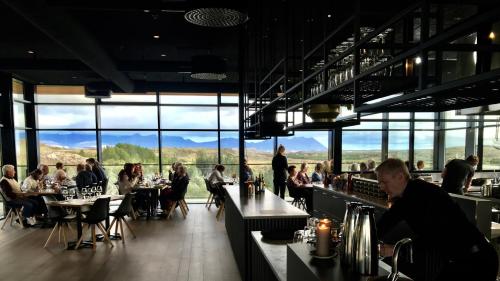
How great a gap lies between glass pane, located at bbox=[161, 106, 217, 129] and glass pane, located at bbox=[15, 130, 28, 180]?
163 inches

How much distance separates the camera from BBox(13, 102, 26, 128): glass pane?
9.29 m

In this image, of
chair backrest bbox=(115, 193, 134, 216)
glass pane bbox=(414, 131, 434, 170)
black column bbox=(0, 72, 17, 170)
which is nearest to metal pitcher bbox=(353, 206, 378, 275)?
chair backrest bbox=(115, 193, 134, 216)

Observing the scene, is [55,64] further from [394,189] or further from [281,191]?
[394,189]

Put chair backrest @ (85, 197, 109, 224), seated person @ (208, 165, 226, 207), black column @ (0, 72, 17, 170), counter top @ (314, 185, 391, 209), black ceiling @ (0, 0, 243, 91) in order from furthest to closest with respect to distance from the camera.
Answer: black column @ (0, 72, 17, 170) → seated person @ (208, 165, 226, 207) → chair backrest @ (85, 197, 109, 224) → counter top @ (314, 185, 391, 209) → black ceiling @ (0, 0, 243, 91)

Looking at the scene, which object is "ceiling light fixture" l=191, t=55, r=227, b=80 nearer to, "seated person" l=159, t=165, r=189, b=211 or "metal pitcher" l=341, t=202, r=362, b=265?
"seated person" l=159, t=165, r=189, b=211

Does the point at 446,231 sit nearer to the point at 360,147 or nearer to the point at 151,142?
the point at 360,147

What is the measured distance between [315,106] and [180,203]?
6.44 m

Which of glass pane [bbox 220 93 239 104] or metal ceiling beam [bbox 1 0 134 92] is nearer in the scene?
metal ceiling beam [bbox 1 0 134 92]

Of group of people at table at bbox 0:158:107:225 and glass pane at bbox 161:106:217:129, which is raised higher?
glass pane at bbox 161:106:217:129

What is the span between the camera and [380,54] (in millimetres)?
2160

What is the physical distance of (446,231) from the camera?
200cm

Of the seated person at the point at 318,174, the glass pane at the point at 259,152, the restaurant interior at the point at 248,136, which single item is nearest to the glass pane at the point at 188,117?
the restaurant interior at the point at 248,136

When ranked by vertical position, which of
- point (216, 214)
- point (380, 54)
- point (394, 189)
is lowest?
point (216, 214)

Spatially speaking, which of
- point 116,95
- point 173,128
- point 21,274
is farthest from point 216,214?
point 116,95
